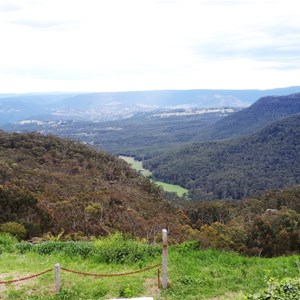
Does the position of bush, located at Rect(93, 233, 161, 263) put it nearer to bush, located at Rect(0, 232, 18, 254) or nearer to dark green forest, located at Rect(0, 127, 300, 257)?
dark green forest, located at Rect(0, 127, 300, 257)

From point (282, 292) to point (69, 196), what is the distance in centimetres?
3373

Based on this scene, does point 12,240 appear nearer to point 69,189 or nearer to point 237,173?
point 69,189

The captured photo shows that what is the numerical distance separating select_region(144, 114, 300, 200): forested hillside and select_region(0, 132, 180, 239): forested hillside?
41799 millimetres

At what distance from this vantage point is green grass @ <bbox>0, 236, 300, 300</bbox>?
8.95 metres

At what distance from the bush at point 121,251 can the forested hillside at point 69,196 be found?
7.97 metres

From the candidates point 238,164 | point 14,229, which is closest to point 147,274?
point 14,229

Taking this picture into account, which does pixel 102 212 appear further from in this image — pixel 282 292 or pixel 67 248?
pixel 282 292

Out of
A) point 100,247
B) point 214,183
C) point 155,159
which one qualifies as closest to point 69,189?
point 100,247

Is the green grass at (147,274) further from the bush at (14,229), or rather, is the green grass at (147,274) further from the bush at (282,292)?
the bush at (14,229)

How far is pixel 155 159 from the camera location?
159m

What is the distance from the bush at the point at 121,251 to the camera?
11031mm

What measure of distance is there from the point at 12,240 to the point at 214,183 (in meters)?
106

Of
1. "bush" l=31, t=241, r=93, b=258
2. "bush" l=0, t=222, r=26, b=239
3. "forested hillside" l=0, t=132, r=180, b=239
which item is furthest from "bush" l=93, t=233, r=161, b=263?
"bush" l=0, t=222, r=26, b=239

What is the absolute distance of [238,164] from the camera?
139m
